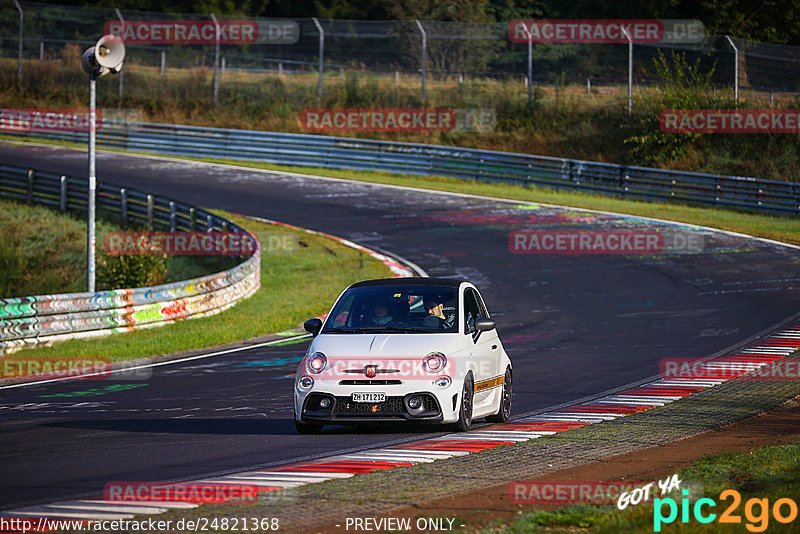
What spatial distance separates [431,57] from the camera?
44.6m

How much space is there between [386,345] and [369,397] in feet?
1.88

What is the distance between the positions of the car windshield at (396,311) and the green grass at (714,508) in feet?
10.8

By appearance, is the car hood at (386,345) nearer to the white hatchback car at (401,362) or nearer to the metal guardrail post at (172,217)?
the white hatchback car at (401,362)

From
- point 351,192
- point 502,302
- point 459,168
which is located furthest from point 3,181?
point 502,302

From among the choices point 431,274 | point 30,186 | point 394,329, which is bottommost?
point 431,274

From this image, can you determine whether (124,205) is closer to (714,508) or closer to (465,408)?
(465,408)

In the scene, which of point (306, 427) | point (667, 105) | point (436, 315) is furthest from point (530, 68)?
point (306, 427)

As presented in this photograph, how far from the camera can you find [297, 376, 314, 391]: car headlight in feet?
35.2

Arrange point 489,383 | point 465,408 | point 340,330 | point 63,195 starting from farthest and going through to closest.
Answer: point 63,195 → point 489,383 → point 340,330 → point 465,408

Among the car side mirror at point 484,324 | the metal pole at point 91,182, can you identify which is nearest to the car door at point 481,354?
the car side mirror at point 484,324

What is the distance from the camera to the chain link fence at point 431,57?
39500mm

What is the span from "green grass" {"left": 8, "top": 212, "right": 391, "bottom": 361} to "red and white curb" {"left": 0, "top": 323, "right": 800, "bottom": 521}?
27.9ft

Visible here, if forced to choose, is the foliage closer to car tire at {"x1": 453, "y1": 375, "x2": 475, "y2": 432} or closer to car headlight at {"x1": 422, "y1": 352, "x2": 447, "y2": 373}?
car tire at {"x1": 453, "y1": 375, "x2": 475, "y2": 432}

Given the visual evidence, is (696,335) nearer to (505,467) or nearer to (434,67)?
(505,467)
